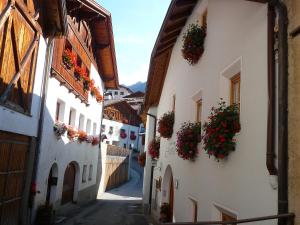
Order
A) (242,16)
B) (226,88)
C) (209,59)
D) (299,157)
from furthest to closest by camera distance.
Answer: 1. (209,59)
2. (226,88)
3. (242,16)
4. (299,157)

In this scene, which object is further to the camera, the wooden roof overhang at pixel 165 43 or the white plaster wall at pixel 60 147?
the white plaster wall at pixel 60 147

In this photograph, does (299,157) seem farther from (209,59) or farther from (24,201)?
(24,201)

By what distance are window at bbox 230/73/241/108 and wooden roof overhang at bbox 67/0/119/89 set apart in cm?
970

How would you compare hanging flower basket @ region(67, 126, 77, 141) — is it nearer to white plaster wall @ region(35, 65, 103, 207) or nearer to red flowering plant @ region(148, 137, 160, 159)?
white plaster wall @ region(35, 65, 103, 207)

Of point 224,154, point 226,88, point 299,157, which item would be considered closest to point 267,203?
point 299,157

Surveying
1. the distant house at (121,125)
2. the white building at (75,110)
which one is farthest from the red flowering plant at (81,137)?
the distant house at (121,125)

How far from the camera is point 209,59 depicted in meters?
7.83

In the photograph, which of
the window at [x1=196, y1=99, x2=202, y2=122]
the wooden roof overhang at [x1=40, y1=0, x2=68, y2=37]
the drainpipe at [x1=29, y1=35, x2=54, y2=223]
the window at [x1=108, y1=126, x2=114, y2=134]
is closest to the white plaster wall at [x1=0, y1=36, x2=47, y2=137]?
the drainpipe at [x1=29, y1=35, x2=54, y2=223]

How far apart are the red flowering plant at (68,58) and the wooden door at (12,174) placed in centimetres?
422

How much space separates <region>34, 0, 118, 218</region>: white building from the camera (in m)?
12.4

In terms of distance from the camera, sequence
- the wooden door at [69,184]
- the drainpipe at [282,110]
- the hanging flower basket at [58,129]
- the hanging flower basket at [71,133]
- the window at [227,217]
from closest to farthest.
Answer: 1. the drainpipe at [282,110]
2. the window at [227,217]
3. the hanging flower basket at [58,129]
4. the hanging flower basket at [71,133]
5. the wooden door at [69,184]

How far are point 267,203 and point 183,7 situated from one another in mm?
6686

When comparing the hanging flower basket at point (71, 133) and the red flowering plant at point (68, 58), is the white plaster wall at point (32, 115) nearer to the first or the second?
the red flowering plant at point (68, 58)

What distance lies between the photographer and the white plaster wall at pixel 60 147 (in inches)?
470
